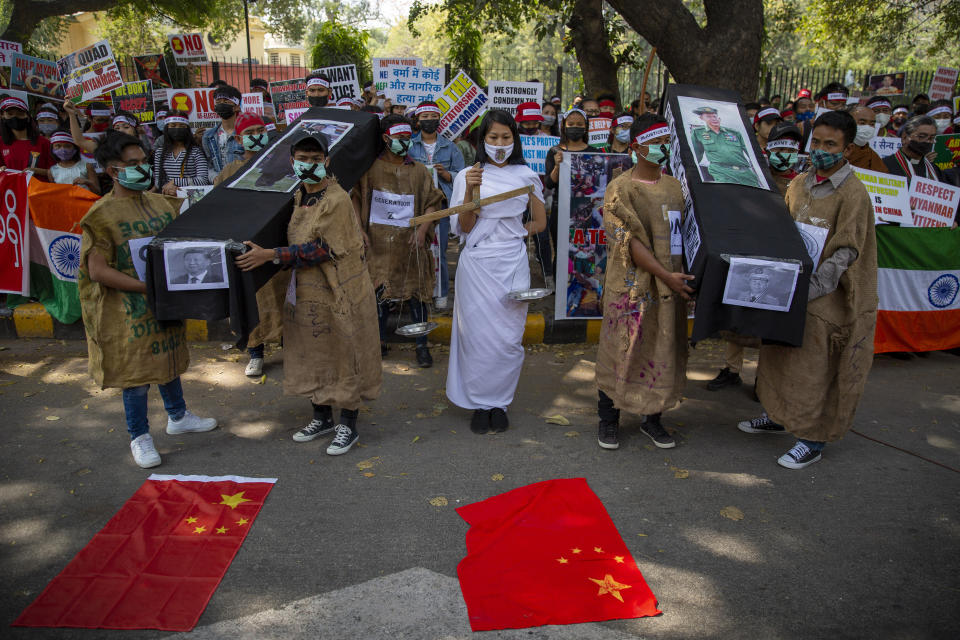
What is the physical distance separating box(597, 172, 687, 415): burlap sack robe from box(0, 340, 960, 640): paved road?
46 cm

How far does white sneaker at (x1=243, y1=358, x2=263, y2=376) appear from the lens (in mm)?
5590

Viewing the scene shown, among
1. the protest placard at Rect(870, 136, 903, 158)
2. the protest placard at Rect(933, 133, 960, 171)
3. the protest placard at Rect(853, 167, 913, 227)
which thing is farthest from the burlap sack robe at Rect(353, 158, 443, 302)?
the protest placard at Rect(933, 133, 960, 171)

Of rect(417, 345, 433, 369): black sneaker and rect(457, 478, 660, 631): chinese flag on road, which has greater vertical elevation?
rect(417, 345, 433, 369): black sneaker

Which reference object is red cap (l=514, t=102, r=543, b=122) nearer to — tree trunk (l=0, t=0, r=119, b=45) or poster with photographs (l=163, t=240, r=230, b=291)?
poster with photographs (l=163, t=240, r=230, b=291)

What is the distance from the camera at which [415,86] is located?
9.02 meters

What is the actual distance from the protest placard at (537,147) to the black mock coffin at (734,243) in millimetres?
3071

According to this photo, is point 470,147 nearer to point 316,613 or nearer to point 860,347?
point 860,347

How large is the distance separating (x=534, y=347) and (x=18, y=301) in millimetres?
5406

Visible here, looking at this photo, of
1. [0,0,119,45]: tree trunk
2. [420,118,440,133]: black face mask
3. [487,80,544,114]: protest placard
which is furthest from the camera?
[0,0,119,45]: tree trunk

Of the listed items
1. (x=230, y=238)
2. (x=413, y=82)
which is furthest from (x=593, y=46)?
(x=230, y=238)

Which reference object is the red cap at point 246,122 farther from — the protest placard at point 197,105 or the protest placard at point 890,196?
the protest placard at point 890,196

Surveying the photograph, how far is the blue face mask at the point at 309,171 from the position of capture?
151 inches

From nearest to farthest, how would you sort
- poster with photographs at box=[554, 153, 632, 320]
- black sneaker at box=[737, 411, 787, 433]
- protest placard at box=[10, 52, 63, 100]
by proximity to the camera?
black sneaker at box=[737, 411, 787, 433], poster with photographs at box=[554, 153, 632, 320], protest placard at box=[10, 52, 63, 100]

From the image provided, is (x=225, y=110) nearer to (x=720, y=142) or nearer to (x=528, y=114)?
(x=528, y=114)
